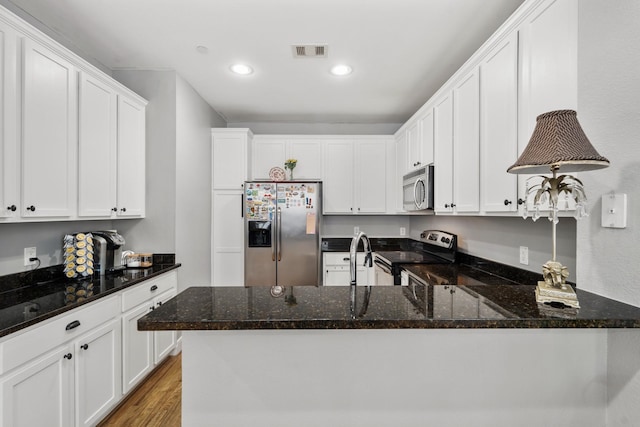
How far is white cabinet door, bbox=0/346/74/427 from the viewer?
128cm

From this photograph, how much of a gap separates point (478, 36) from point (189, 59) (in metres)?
2.37

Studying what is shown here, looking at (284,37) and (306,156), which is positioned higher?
(284,37)

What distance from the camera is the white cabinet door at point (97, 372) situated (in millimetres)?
1643

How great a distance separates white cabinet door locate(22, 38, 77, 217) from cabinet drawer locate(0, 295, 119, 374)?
64 cm

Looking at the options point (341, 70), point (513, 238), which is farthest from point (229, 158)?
point (513, 238)

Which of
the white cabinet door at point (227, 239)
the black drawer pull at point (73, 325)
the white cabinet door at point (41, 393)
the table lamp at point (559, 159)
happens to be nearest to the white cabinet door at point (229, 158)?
the white cabinet door at point (227, 239)

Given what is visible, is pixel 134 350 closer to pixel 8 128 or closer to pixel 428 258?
pixel 8 128

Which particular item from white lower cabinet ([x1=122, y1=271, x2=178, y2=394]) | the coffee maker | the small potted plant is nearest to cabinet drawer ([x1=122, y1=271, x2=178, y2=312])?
white lower cabinet ([x1=122, y1=271, x2=178, y2=394])

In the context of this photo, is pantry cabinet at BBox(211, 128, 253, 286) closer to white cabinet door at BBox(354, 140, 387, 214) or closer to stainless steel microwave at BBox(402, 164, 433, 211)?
white cabinet door at BBox(354, 140, 387, 214)

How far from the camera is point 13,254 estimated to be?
185 cm

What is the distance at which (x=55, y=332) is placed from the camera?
1477 millimetres

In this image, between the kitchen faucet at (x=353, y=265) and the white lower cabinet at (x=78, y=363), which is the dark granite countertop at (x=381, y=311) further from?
the white lower cabinet at (x=78, y=363)

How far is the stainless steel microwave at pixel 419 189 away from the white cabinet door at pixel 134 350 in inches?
100

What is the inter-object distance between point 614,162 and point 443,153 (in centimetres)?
148
